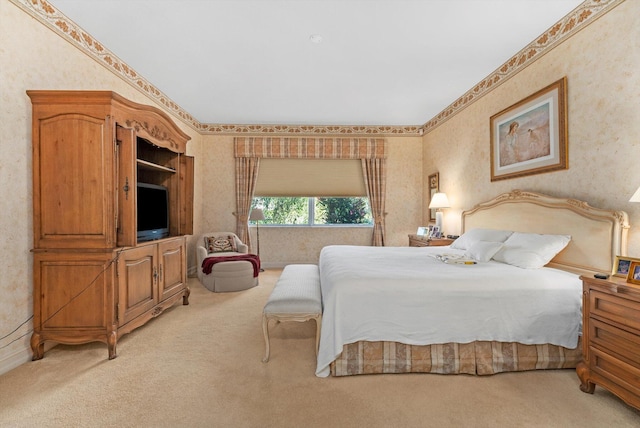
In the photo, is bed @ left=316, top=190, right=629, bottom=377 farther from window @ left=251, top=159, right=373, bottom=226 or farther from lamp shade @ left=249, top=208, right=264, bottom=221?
window @ left=251, top=159, right=373, bottom=226

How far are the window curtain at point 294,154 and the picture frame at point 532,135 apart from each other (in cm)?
239

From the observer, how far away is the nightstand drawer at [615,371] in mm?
1631

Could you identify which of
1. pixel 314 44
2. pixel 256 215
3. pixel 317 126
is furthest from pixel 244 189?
pixel 314 44

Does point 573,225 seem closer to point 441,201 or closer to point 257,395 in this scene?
point 441,201

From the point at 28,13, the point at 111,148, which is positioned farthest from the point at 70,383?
the point at 28,13

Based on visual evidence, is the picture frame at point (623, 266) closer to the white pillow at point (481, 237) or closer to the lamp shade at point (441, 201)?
the white pillow at point (481, 237)

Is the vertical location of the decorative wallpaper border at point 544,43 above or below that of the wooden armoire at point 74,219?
above

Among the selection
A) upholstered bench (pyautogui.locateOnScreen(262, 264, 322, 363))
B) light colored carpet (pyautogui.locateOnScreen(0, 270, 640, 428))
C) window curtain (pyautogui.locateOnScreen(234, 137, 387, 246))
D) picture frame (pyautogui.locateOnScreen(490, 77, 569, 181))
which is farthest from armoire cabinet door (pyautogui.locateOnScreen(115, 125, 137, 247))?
picture frame (pyautogui.locateOnScreen(490, 77, 569, 181))

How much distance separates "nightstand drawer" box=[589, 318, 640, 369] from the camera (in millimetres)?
1645

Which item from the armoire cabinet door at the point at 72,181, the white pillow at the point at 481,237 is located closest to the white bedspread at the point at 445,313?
the white pillow at the point at 481,237

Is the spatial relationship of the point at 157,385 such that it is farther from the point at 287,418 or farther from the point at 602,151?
the point at 602,151

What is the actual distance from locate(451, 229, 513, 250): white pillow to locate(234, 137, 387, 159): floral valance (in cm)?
272

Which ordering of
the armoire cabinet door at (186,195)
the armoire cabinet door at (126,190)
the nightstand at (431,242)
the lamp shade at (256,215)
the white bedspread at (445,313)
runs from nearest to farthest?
the white bedspread at (445,313), the armoire cabinet door at (126,190), the armoire cabinet door at (186,195), the nightstand at (431,242), the lamp shade at (256,215)

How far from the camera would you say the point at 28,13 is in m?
2.37
